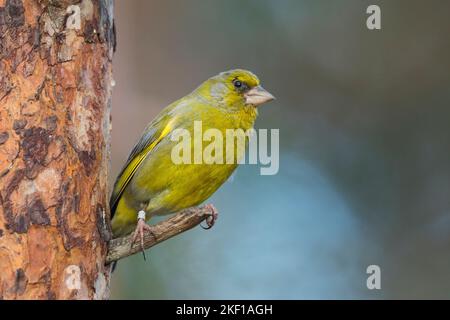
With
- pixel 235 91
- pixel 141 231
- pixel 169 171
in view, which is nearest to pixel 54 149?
pixel 141 231

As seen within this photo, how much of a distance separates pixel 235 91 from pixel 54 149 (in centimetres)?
161

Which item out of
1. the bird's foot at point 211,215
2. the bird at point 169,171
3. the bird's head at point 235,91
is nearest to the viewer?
the bird's foot at point 211,215

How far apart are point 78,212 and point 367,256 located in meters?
4.86

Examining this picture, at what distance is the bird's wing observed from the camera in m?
4.31

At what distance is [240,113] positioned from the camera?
182 inches

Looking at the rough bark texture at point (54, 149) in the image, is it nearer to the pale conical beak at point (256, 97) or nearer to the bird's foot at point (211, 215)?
the bird's foot at point (211, 215)

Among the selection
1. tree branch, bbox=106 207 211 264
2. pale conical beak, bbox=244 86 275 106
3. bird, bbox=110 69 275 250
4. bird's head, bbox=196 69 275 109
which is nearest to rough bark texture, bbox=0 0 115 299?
tree branch, bbox=106 207 211 264

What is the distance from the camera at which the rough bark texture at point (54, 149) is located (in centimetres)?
333

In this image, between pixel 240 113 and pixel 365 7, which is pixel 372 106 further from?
pixel 240 113

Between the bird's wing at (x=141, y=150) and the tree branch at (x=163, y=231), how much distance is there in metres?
0.58

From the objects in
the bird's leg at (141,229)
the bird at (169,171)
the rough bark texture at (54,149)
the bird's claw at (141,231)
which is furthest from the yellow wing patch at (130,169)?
the rough bark texture at (54,149)

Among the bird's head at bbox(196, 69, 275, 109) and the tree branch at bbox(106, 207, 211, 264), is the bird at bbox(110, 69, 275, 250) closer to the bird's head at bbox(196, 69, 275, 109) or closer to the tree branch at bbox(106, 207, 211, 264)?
the bird's head at bbox(196, 69, 275, 109)

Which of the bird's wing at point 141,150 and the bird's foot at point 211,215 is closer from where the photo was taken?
the bird's foot at point 211,215

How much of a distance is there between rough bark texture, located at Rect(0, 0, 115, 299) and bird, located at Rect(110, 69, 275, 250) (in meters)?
0.51
